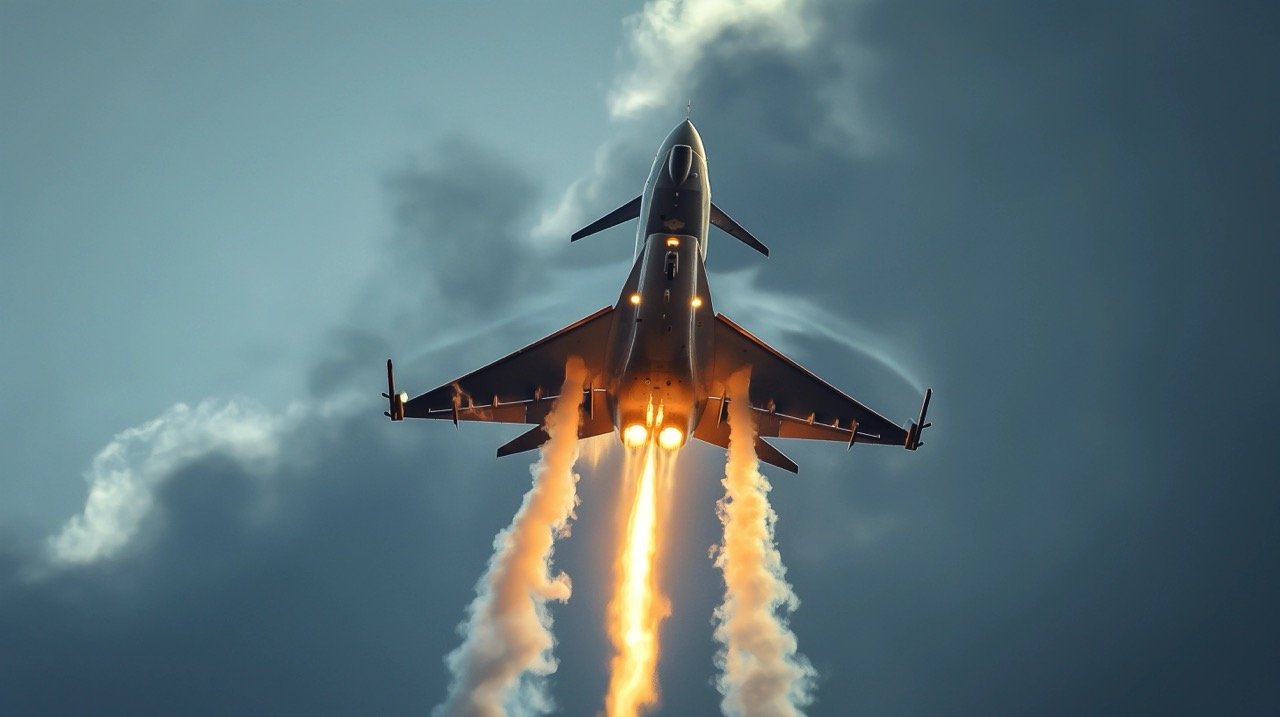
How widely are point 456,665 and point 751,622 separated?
11.2 m

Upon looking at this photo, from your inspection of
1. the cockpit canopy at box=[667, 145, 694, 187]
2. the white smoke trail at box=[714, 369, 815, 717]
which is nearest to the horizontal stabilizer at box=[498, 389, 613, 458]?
Answer: the white smoke trail at box=[714, 369, 815, 717]

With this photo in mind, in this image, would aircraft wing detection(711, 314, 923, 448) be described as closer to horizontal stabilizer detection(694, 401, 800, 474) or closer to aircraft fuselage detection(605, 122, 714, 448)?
horizontal stabilizer detection(694, 401, 800, 474)

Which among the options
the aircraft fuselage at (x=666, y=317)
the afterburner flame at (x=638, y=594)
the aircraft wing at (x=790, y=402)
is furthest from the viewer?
the aircraft wing at (x=790, y=402)

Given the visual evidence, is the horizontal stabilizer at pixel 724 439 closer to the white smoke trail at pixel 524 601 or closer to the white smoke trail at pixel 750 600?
the white smoke trail at pixel 750 600

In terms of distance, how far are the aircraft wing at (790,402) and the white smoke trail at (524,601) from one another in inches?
226

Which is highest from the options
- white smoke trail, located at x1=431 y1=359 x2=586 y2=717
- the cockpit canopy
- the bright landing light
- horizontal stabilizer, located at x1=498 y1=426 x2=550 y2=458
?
the cockpit canopy

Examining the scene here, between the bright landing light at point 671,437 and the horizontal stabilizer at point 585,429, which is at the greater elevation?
the horizontal stabilizer at point 585,429

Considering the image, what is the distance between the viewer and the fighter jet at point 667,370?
39281 millimetres

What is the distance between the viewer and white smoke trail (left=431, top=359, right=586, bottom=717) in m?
40.7

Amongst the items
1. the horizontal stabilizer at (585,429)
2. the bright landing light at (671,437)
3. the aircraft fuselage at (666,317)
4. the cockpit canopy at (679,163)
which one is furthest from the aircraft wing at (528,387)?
the cockpit canopy at (679,163)

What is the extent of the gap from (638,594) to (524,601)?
16.9 feet

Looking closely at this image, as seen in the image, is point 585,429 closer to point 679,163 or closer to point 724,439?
point 724,439

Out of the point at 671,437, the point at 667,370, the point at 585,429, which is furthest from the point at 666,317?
the point at 585,429

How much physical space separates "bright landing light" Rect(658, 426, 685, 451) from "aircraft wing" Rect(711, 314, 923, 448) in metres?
4.11
